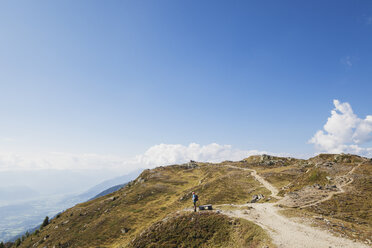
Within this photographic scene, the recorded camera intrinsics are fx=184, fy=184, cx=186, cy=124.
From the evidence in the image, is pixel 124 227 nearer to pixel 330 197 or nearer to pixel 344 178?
pixel 330 197

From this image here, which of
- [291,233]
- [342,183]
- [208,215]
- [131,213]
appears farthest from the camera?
[131,213]

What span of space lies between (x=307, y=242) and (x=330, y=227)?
7.33 meters

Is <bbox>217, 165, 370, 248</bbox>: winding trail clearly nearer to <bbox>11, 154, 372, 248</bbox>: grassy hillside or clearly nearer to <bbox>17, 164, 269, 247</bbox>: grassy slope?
<bbox>11, 154, 372, 248</bbox>: grassy hillside

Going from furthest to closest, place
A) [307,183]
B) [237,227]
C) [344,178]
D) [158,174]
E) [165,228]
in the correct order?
[158,174]
[307,183]
[344,178]
[165,228]
[237,227]

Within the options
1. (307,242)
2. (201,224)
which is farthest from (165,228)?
(307,242)

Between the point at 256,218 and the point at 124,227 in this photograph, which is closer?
the point at 256,218

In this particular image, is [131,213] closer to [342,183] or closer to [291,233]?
[291,233]

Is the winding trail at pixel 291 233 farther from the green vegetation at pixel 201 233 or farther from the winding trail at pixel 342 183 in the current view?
the winding trail at pixel 342 183

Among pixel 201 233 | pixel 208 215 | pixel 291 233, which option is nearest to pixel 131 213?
pixel 208 215

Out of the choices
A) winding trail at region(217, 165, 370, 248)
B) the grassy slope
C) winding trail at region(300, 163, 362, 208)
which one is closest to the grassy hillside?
the grassy slope

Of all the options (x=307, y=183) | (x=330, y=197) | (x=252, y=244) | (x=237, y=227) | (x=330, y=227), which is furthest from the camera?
(x=307, y=183)

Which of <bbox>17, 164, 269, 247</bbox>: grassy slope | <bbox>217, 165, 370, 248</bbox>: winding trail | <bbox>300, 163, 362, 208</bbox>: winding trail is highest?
<bbox>300, 163, 362, 208</bbox>: winding trail

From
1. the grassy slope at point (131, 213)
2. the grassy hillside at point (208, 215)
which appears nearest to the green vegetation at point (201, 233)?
the grassy hillside at point (208, 215)

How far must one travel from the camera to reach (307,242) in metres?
24.1
